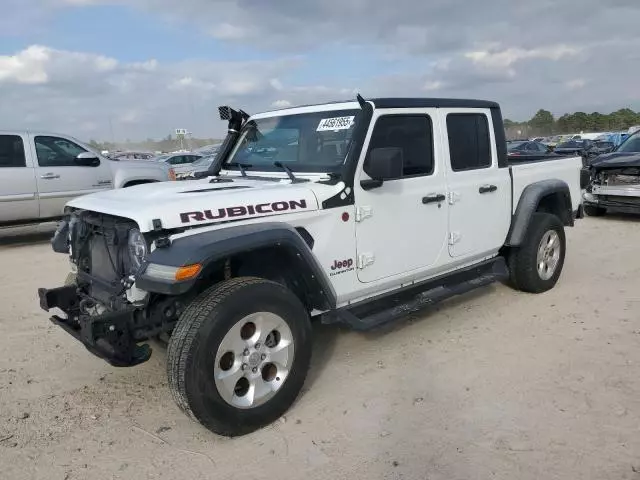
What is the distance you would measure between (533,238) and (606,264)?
7.46 feet

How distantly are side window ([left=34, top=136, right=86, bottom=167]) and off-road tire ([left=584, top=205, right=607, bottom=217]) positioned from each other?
32.5 feet

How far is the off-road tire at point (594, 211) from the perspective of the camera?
1116 centimetres

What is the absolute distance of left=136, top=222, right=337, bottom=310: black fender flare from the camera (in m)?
2.96

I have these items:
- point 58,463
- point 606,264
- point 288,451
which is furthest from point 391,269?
point 606,264

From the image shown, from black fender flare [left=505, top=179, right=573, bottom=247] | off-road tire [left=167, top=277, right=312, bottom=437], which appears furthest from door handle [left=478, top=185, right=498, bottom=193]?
off-road tire [left=167, top=277, right=312, bottom=437]

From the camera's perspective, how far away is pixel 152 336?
3295 millimetres

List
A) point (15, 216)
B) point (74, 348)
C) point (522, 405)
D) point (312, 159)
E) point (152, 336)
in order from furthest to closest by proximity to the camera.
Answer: point (15, 216) → point (74, 348) → point (312, 159) → point (522, 405) → point (152, 336)

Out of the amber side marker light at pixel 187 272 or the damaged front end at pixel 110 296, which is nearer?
the amber side marker light at pixel 187 272

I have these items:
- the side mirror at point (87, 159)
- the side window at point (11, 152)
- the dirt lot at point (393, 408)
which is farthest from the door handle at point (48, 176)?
the dirt lot at point (393, 408)

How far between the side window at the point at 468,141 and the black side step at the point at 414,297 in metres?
0.95

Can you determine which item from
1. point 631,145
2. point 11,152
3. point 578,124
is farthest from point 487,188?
point 578,124

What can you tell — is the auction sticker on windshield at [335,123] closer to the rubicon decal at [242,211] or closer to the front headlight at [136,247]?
the rubicon decal at [242,211]

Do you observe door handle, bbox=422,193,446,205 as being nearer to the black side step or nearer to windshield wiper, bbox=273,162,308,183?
the black side step

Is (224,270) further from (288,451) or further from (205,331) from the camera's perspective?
(288,451)
